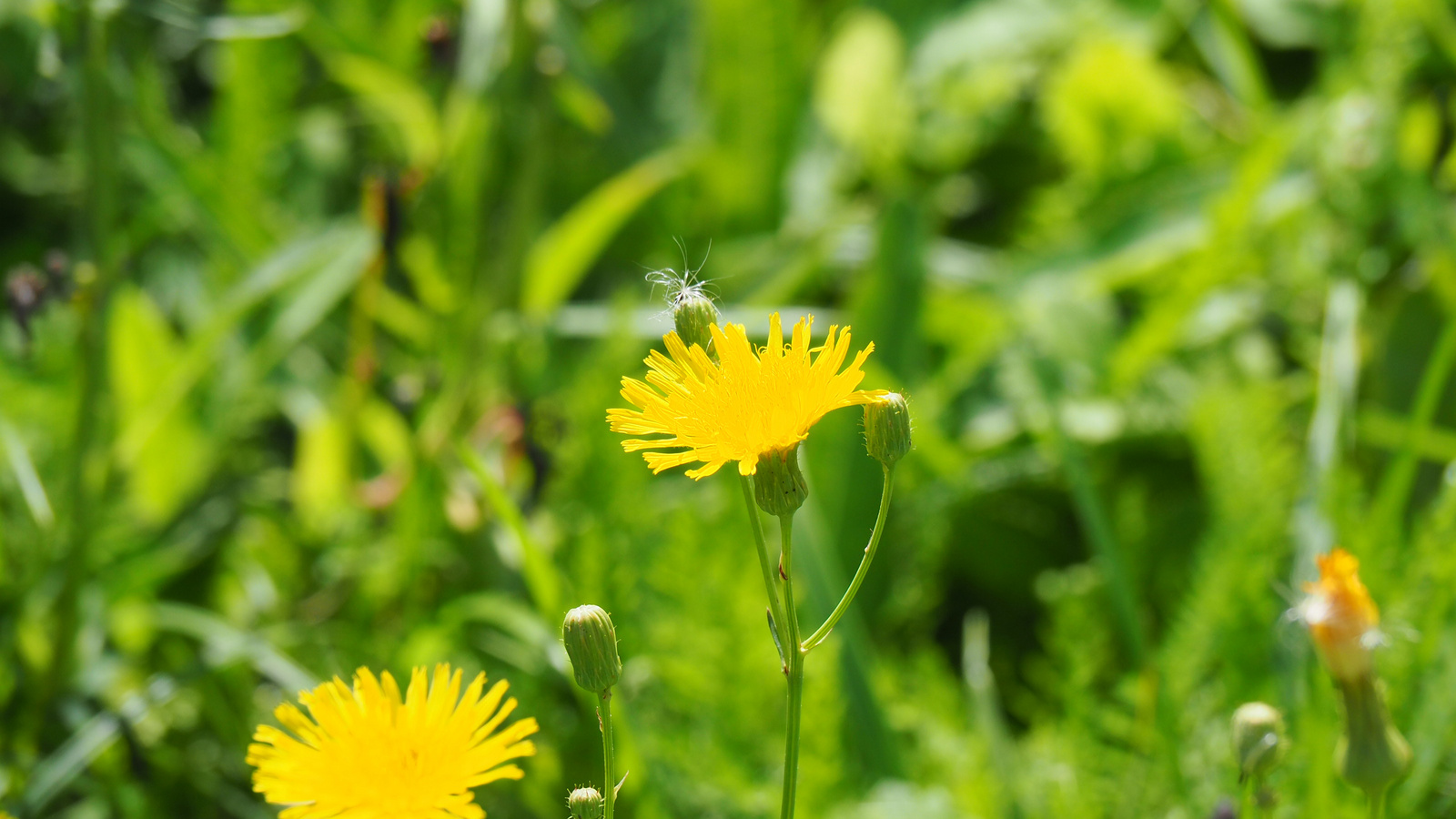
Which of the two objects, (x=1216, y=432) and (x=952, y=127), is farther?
(x=952, y=127)

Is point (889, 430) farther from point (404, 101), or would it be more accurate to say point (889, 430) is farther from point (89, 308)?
point (404, 101)

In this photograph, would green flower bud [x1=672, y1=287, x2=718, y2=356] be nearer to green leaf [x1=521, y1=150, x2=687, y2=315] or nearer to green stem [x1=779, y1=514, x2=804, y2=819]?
green stem [x1=779, y1=514, x2=804, y2=819]

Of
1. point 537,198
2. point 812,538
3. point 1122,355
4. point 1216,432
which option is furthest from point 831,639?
point 537,198

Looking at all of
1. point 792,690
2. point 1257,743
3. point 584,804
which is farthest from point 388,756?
point 1257,743

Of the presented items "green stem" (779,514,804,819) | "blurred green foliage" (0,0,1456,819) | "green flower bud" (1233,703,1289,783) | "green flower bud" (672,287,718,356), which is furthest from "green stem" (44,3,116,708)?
"green flower bud" (1233,703,1289,783)

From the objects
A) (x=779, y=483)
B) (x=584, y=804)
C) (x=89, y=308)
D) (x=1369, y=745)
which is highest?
(x=89, y=308)

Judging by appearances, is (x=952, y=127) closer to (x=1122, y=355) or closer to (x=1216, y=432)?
(x=1122, y=355)

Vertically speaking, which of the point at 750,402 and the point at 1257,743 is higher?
the point at 750,402
